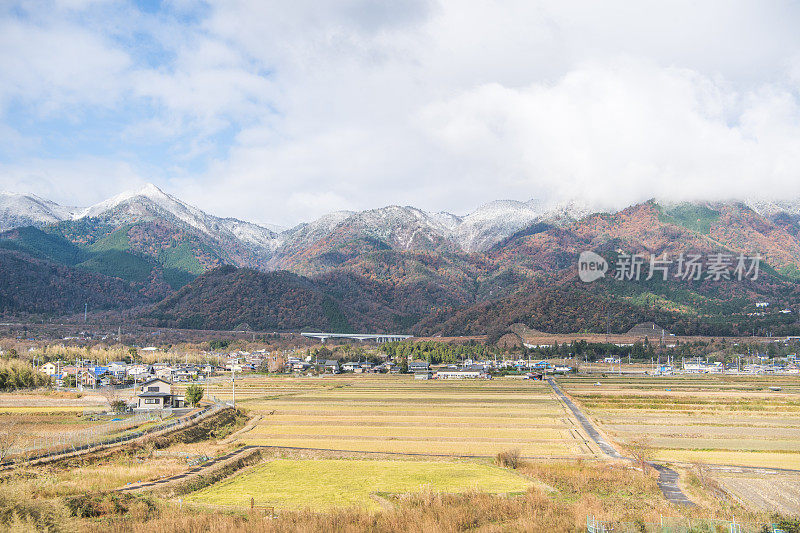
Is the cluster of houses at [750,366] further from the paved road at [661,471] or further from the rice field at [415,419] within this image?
the paved road at [661,471]

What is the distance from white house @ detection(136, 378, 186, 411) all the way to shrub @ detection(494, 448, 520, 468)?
33913 mm

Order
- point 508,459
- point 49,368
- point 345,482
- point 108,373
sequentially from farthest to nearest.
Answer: point 108,373
point 49,368
point 508,459
point 345,482

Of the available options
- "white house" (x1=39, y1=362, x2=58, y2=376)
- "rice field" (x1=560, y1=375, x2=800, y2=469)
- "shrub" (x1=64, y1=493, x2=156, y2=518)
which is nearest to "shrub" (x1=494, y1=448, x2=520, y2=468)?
"rice field" (x1=560, y1=375, x2=800, y2=469)

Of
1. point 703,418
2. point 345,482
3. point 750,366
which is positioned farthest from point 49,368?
point 750,366

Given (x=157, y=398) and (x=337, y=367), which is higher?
(x=157, y=398)

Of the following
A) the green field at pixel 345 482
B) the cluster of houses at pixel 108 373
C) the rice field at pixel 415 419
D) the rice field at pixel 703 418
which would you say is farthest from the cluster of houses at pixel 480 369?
the green field at pixel 345 482

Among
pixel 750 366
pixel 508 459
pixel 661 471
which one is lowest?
pixel 750 366

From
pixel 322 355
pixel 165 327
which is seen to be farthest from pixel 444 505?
pixel 165 327

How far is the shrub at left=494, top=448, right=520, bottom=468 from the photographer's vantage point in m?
35.7

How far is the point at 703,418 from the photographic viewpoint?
55438 mm

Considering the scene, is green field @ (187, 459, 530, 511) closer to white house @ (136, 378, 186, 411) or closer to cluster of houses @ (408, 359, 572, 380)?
white house @ (136, 378, 186, 411)

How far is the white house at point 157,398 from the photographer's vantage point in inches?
2286

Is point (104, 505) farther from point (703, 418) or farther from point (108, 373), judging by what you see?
point (108, 373)

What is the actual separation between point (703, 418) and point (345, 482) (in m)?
36.9
